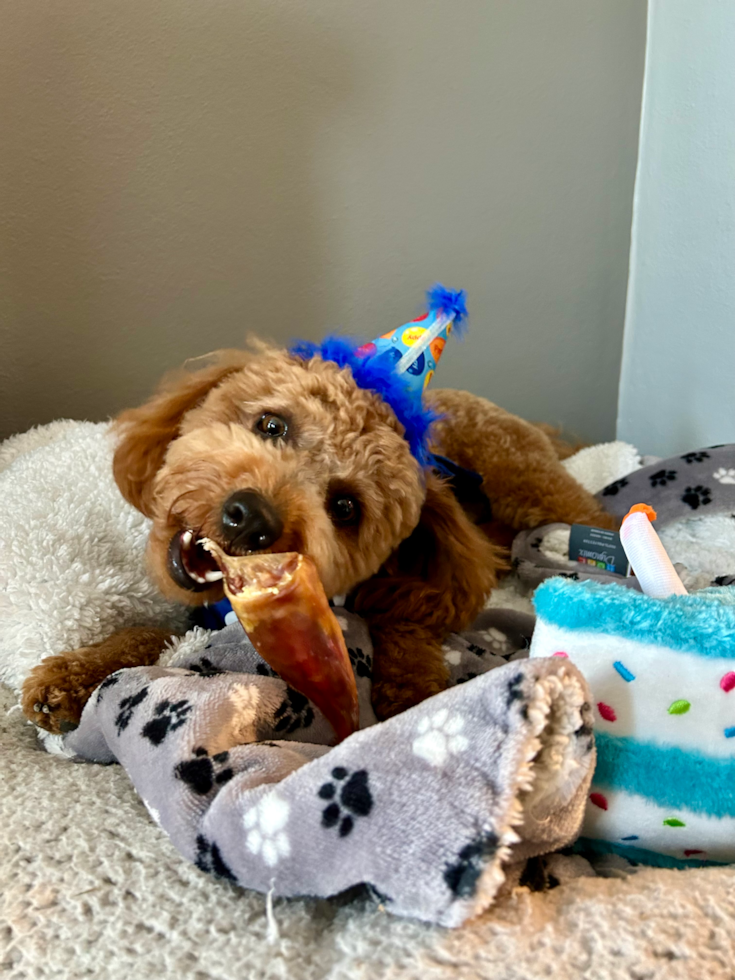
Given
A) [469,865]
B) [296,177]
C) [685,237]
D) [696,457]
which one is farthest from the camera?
[685,237]

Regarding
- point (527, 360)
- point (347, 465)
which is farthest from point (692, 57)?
point (347, 465)

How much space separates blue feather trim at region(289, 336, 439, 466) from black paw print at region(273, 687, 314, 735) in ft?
1.30

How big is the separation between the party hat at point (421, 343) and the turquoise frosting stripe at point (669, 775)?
57 centimetres

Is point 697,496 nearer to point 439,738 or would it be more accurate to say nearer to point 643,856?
point 643,856

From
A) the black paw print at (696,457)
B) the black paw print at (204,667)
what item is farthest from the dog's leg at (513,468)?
the black paw print at (204,667)

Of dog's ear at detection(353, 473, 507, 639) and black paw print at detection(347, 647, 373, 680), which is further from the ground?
dog's ear at detection(353, 473, 507, 639)

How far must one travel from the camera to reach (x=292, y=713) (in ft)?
2.47

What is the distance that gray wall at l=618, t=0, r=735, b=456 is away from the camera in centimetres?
168

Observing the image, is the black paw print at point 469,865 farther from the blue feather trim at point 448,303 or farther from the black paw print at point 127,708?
the blue feather trim at point 448,303

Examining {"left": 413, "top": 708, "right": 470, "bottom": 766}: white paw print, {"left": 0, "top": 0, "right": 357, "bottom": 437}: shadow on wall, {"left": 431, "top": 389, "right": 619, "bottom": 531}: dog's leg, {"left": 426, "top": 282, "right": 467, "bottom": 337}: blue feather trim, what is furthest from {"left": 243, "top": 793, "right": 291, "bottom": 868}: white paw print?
{"left": 0, "top": 0, "right": 357, "bottom": 437}: shadow on wall

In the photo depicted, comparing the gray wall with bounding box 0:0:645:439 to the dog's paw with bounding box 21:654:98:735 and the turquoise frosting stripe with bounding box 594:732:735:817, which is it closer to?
the dog's paw with bounding box 21:654:98:735

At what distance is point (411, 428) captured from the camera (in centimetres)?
101

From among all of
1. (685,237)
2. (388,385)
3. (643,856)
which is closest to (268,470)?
(388,385)

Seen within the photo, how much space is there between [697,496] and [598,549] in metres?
0.25
